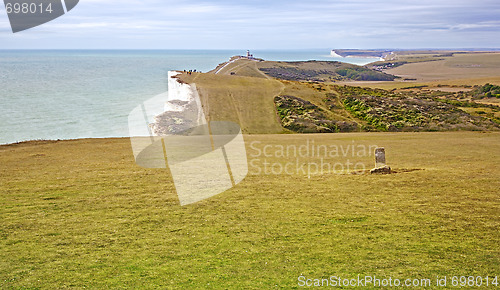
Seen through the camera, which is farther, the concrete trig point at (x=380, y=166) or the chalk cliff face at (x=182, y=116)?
the chalk cliff face at (x=182, y=116)

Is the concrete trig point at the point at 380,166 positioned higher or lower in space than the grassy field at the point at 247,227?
higher

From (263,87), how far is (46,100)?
51473 millimetres

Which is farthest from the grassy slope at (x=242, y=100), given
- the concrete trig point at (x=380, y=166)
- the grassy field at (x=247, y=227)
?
the grassy field at (x=247, y=227)

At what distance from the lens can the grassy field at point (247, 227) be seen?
10734 mm

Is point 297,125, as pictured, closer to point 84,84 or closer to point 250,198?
point 250,198

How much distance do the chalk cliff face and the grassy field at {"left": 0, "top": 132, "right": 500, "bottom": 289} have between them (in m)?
18.5

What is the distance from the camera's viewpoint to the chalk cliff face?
4062cm

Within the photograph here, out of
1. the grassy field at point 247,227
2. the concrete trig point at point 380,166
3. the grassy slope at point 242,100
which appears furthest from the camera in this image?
the grassy slope at point 242,100

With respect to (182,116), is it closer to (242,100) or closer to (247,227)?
(242,100)

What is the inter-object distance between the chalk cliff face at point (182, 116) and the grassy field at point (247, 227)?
60.6ft

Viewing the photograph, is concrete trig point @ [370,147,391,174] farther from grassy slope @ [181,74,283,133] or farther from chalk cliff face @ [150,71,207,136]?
grassy slope @ [181,74,283,133]

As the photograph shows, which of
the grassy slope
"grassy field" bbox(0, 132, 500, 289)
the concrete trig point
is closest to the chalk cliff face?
the grassy slope

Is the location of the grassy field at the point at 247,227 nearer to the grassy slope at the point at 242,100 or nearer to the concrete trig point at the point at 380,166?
the concrete trig point at the point at 380,166

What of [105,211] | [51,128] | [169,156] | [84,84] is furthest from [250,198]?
[84,84]
